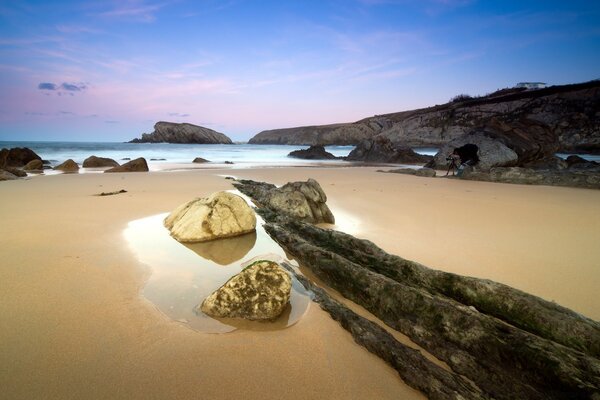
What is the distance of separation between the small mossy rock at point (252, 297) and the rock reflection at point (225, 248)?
3.50ft

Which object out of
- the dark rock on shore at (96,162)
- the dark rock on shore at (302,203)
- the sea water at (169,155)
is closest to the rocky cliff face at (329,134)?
the sea water at (169,155)

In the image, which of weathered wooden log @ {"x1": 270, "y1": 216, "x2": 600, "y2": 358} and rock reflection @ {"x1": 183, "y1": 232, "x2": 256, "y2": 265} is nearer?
weathered wooden log @ {"x1": 270, "y1": 216, "x2": 600, "y2": 358}

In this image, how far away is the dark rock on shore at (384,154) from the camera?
22.2 meters

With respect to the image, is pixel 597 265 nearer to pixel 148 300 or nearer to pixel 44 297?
pixel 148 300

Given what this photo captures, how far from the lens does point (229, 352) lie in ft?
6.08

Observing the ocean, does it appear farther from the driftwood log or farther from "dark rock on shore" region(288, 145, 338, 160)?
the driftwood log

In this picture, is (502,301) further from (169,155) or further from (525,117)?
(525,117)

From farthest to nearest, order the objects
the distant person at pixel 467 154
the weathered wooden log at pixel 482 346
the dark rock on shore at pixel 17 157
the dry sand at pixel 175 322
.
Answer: the dark rock on shore at pixel 17 157 < the distant person at pixel 467 154 < the dry sand at pixel 175 322 < the weathered wooden log at pixel 482 346

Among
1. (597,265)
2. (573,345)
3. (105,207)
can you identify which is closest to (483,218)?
(597,265)

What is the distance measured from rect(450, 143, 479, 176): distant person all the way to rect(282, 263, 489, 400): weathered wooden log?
13.2 meters

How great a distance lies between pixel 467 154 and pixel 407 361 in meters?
15.0

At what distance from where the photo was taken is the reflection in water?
2.23 metres

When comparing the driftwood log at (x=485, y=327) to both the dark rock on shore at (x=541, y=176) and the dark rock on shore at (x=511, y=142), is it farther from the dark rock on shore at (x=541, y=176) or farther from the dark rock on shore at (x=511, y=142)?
the dark rock on shore at (x=511, y=142)

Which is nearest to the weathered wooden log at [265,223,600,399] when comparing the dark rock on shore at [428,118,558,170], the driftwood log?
the driftwood log
